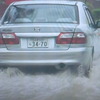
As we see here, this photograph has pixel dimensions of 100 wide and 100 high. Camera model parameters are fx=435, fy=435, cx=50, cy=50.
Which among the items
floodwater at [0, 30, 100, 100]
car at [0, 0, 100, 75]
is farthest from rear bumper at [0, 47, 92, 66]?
floodwater at [0, 30, 100, 100]

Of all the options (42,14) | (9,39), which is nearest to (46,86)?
(9,39)

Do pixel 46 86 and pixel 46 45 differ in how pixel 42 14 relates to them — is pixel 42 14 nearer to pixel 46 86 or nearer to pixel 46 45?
pixel 46 45

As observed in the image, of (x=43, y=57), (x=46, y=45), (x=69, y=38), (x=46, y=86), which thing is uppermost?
(x=69, y=38)

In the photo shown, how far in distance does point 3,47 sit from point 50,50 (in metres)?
0.81

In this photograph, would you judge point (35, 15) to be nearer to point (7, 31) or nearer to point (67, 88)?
point (7, 31)

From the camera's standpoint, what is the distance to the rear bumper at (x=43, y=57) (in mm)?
7281

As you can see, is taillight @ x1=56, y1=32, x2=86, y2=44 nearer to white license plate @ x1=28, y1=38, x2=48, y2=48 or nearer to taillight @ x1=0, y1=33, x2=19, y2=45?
white license plate @ x1=28, y1=38, x2=48, y2=48

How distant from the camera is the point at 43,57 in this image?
7316 millimetres

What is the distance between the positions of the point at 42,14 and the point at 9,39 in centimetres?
103

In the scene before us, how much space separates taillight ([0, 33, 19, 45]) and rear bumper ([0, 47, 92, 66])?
0.16 m

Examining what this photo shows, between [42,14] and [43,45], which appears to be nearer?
[43,45]

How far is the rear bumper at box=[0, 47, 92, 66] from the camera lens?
728cm

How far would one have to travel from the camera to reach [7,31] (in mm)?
7383

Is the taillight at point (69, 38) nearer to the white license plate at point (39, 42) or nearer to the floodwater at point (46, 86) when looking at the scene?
the white license plate at point (39, 42)
